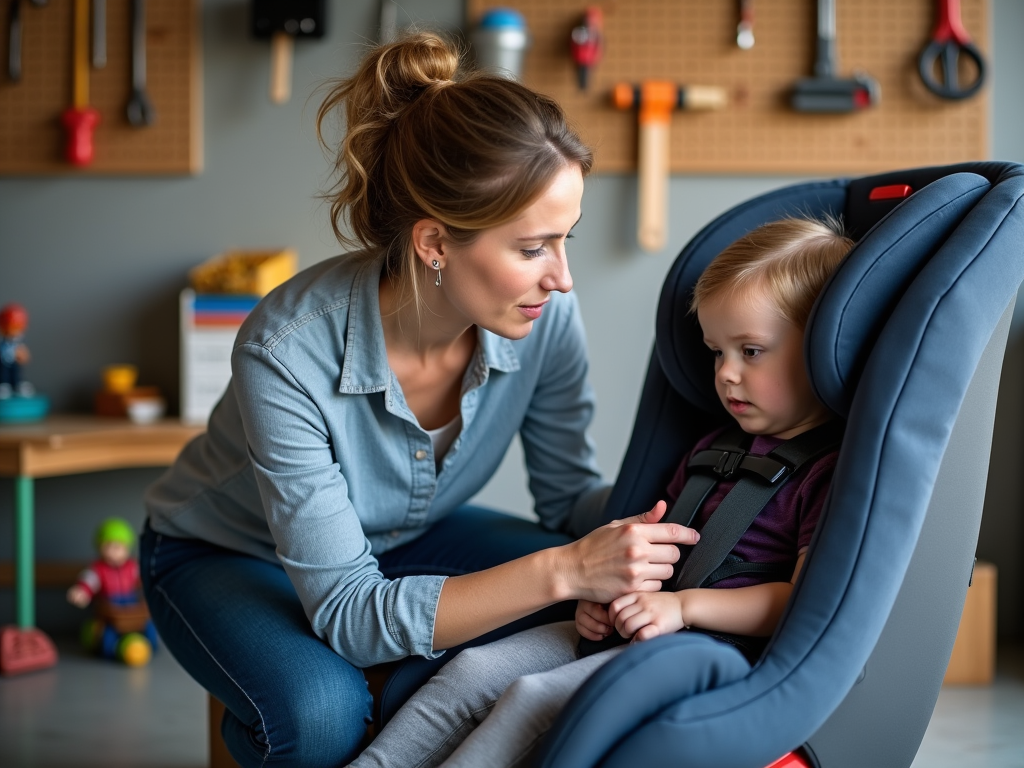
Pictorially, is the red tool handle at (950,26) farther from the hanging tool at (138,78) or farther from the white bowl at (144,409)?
the white bowl at (144,409)

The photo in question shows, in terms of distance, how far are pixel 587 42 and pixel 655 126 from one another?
0.28 m

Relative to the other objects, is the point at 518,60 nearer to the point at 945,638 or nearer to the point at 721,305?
the point at 721,305

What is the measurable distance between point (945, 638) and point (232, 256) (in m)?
2.19

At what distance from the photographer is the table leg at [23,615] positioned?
257 cm

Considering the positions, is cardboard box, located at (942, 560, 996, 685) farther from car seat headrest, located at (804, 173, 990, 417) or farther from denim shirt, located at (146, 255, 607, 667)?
car seat headrest, located at (804, 173, 990, 417)

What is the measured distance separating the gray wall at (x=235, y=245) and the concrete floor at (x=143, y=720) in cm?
47

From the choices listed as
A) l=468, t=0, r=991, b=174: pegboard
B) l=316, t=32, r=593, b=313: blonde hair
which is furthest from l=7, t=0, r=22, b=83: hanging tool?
l=316, t=32, r=593, b=313: blonde hair

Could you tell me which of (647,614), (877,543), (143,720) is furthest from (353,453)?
(143,720)

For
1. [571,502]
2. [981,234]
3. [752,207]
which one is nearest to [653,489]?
[571,502]

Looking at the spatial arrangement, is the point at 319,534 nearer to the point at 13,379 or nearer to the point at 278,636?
the point at 278,636

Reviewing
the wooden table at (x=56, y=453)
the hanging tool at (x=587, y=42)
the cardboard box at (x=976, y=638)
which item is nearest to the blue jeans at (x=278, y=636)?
the wooden table at (x=56, y=453)

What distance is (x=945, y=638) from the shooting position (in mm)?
1205

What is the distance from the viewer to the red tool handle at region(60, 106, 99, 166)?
9.31 ft

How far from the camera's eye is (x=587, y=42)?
2.73m
